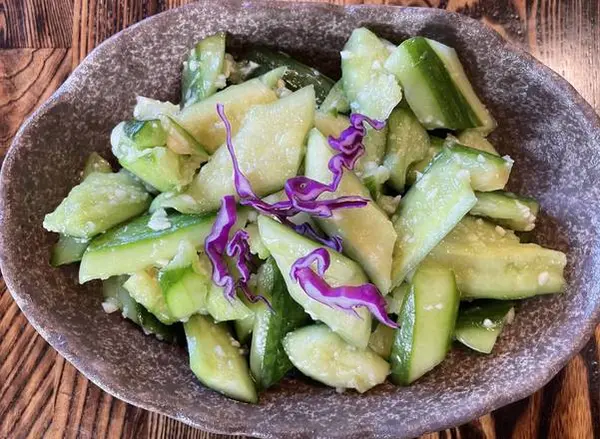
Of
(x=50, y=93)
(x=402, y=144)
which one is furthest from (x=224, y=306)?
(x=50, y=93)

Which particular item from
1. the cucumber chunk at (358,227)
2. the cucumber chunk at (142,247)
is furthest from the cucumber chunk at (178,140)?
the cucumber chunk at (358,227)

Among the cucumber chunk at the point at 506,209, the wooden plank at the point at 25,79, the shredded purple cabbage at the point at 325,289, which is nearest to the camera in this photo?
the shredded purple cabbage at the point at 325,289

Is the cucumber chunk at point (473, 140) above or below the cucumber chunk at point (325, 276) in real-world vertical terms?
above

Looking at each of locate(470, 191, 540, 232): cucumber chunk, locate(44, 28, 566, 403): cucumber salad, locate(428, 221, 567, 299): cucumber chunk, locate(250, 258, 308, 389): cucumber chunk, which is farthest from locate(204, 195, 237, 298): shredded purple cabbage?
locate(470, 191, 540, 232): cucumber chunk

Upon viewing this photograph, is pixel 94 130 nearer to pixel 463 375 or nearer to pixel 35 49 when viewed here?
pixel 35 49

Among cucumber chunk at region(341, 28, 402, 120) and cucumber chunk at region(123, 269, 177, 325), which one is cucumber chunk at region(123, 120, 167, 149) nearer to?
cucumber chunk at region(123, 269, 177, 325)

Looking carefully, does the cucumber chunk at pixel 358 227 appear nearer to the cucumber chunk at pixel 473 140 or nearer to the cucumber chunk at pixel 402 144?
the cucumber chunk at pixel 402 144
